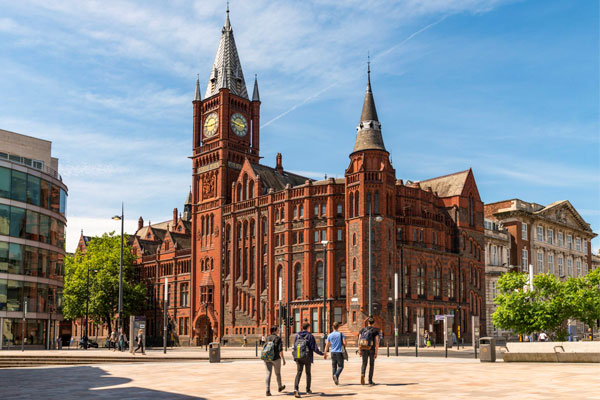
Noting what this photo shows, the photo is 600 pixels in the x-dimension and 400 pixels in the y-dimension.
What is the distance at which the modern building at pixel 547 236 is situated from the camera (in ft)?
312

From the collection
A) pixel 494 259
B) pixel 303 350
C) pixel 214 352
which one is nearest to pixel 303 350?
pixel 303 350

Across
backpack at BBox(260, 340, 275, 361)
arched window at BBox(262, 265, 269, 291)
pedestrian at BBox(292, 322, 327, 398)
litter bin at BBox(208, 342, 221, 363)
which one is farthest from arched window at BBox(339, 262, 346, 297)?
backpack at BBox(260, 340, 275, 361)

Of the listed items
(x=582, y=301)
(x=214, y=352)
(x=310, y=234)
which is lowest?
(x=214, y=352)

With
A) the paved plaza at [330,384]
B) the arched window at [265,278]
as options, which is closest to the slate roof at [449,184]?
the arched window at [265,278]

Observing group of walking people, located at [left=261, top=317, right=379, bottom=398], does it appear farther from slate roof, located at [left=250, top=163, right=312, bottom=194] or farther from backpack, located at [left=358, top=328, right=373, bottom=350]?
slate roof, located at [left=250, top=163, right=312, bottom=194]

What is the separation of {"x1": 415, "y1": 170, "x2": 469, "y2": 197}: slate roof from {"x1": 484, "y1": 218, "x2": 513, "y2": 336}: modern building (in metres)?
11.3

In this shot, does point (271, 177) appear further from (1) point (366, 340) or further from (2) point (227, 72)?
(1) point (366, 340)

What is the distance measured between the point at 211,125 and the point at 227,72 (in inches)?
291

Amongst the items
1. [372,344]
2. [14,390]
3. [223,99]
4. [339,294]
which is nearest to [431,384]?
[372,344]

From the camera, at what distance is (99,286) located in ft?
284

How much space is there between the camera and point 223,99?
86.2 meters

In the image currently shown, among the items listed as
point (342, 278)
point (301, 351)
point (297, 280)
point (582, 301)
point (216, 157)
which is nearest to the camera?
point (301, 351)

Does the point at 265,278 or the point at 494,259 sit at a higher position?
the point at 494,259

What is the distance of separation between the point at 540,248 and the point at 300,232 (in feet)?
149
